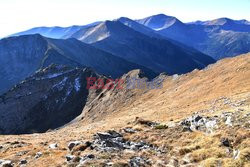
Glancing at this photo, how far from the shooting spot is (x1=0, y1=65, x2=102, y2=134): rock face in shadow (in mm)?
153750

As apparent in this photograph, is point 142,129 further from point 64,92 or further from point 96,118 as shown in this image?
point 64,92

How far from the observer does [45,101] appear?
166750mm

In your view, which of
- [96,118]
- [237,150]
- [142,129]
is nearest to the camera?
[237,150]

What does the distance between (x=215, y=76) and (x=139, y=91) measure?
3484 centimetres

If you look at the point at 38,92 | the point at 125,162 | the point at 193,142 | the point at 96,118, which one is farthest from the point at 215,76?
the point at 38,92

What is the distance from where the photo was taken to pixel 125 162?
22.2 metres

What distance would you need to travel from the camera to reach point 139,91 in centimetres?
11969

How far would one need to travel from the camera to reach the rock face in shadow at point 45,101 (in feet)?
504

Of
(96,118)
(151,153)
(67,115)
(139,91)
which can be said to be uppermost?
(151,153)

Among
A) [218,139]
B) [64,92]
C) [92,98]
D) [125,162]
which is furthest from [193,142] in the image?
[64,92]

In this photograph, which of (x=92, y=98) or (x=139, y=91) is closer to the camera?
(x=139, y=91)

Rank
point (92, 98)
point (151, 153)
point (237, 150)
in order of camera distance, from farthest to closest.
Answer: point (92, 98) < point (151, 153) < point (237, 150)

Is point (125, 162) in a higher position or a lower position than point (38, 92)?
higher

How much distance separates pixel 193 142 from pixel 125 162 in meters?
7.16
